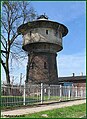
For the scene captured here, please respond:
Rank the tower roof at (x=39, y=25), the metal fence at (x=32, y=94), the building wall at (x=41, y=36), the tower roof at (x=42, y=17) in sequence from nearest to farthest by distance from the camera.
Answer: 1. the metal fence at (x=32, y=94)
2. the building wall at (x=41, y=36)
3. the tower roof at (x=39, y=25)
4. the tower roof at (x=42, y=17)

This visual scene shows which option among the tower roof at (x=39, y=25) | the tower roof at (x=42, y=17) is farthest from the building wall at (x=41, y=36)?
the tower roof at (x=42, y=17)

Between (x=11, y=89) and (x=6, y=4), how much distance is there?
57.2 feet

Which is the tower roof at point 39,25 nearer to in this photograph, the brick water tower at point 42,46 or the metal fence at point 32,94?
the brick water tower at point 42,46

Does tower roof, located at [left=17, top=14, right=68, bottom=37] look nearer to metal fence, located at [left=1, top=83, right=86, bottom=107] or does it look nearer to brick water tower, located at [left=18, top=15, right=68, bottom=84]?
brick water tower, located at [left=18, top=15, right=68, bottom=84]

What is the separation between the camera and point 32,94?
58.1ft

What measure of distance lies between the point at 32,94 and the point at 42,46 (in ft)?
56.7

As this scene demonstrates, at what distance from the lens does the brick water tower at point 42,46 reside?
3400 centimetres

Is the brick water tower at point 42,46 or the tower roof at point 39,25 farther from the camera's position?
the tower roof at point 39,25

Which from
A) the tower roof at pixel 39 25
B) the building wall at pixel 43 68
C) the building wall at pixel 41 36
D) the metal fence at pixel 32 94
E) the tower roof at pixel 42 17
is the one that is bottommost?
the metal fence at pixel 32 94

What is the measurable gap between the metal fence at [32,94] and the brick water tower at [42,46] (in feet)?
33.8

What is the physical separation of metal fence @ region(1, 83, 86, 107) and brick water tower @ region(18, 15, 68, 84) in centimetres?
1030

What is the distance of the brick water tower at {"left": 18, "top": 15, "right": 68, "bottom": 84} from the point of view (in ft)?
112

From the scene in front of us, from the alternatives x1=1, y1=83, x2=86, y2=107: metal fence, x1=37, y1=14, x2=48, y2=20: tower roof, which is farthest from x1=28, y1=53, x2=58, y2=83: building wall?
x1=1, y1=83, x2=86, y2=107: metal fence

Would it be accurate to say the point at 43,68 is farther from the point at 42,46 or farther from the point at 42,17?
the point at 42,17
